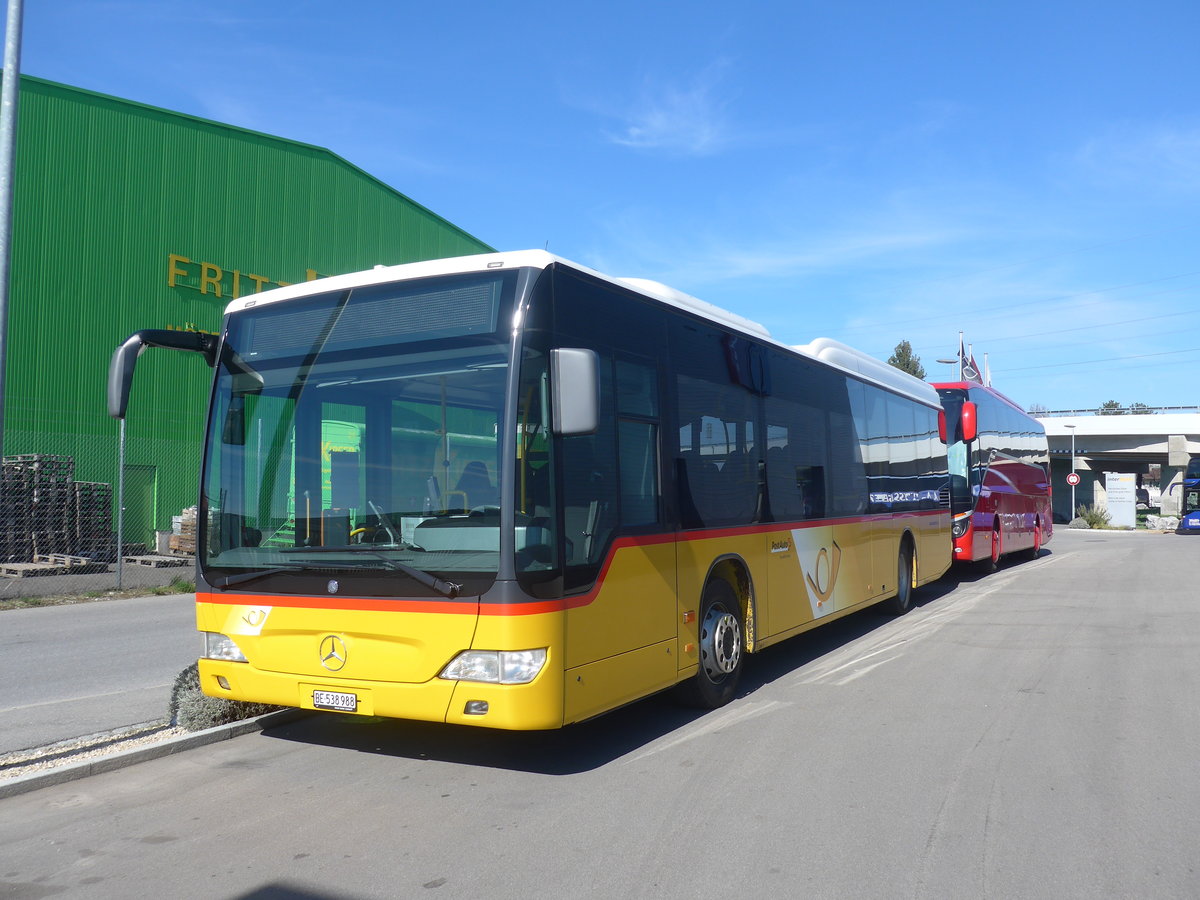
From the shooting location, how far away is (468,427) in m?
5.54

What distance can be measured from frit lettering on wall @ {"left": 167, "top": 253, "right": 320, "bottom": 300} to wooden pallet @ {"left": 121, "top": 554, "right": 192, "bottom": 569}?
784 centimetres

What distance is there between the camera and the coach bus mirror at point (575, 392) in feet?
17.3

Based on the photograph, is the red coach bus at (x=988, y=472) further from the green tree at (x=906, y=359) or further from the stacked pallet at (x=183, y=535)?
the green tree at (x=906, y=359)

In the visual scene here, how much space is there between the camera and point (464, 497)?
5.54m

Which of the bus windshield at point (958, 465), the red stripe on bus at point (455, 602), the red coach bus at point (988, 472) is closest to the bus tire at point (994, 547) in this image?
the red coach bus at point (988, 472)

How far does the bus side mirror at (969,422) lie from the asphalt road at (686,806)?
951 centimetres

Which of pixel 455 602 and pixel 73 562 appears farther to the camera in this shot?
pixel 73 562

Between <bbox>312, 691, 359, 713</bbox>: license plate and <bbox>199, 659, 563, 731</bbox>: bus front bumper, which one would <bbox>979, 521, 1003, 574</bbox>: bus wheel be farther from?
<bbox>312, 691, 359, 713</bbox>: license plate

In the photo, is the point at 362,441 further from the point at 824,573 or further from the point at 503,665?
the point at 824,573

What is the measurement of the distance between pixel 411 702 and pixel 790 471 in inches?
187

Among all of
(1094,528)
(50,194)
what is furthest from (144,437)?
(1094,528)

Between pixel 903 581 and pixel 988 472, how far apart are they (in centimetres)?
663

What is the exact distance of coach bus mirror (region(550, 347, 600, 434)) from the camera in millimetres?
5266

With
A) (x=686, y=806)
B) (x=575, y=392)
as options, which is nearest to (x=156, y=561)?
(x=575, y=392)
